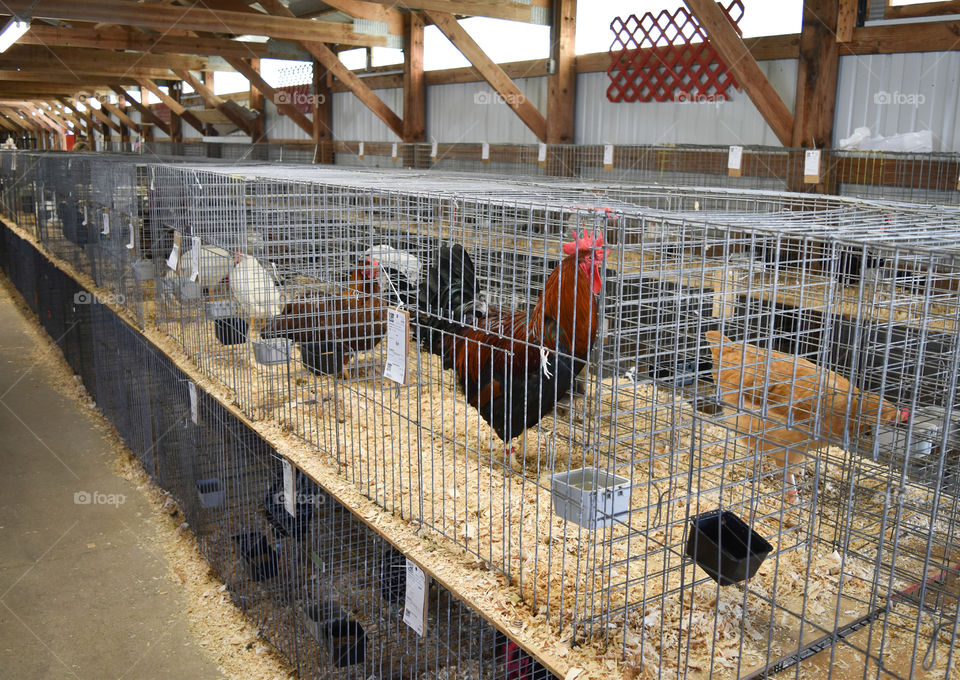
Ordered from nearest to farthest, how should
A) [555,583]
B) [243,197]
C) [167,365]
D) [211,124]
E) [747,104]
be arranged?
[555,583] → [243,197] → [167,365] → [747,104] → [211,124]

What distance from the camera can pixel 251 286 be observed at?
3.49 meters

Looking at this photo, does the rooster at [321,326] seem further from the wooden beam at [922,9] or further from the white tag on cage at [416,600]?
the wooden beam at [922,9]

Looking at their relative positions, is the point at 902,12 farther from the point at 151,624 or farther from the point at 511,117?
the point at 151,624

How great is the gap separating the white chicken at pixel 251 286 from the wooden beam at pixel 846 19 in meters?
3.67

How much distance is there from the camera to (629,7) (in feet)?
20.5

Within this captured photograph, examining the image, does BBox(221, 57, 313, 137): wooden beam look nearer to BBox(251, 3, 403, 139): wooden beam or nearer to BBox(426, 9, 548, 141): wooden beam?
BBox(251, 3, 403, 139): wooden beam

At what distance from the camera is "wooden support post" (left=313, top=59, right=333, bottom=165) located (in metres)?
10.7

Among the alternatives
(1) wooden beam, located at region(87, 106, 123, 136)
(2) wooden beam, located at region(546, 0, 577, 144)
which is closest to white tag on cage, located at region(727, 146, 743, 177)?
(2) wooden beam, located at region(546, 0, 577, 144)

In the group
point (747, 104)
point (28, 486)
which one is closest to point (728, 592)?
point (28, 486)

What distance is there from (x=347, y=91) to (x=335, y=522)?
889 cm

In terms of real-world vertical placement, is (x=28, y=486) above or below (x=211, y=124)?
below

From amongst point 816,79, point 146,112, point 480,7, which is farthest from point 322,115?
point 816,79

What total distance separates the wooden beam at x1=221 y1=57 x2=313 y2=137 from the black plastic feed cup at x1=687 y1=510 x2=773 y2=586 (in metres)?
9.09

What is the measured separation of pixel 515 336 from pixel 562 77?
4.86 meters
